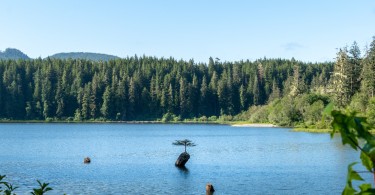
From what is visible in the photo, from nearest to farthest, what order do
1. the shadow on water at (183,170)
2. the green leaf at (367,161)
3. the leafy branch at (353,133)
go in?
the leafy branch at (353,133) < the green leaf at (367,161) < the shadow on water at (183,170)

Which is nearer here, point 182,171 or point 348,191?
point 348,191

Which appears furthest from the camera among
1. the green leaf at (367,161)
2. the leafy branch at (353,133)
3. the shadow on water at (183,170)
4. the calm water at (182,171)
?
the shadow on water at (183,170)

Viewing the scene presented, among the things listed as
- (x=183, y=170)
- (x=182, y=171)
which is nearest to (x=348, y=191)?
(x=182, y=171)

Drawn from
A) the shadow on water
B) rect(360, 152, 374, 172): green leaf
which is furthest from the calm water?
rect(360, 152, 374, 172): green leaf

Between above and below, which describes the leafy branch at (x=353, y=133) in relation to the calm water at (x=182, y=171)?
above

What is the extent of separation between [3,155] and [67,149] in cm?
1271

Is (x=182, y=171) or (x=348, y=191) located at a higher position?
(x=348, y=191)

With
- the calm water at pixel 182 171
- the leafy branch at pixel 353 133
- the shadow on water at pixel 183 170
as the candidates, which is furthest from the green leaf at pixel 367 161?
the shadow on water at pixel 183 170

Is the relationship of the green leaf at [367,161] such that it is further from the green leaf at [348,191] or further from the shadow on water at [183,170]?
the shadow on water at [183,170]

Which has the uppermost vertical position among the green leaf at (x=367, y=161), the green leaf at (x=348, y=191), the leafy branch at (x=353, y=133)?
the leafy branch at (x=353, y=133)

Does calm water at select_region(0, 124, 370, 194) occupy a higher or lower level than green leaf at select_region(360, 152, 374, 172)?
lower

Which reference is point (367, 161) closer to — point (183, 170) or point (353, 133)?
point (353, 133)

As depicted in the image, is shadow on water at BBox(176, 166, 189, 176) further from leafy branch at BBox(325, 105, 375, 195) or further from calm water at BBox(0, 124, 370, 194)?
leafy branch at BBox(325, 105, 375, 195)

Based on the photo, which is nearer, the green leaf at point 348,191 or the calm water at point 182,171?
the green leaf at point 348,191
